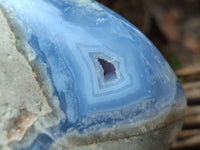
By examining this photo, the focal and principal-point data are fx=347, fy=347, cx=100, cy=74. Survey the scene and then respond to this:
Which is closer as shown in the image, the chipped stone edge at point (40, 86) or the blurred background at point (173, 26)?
the chipped stone edge at point (40, 86)

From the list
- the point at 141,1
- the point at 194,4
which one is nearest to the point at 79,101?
the point at 141,1

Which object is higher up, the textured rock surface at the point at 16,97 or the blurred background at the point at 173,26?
the textured rock surface at the point at 16,97

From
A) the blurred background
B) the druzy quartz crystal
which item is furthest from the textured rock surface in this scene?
the blurred background

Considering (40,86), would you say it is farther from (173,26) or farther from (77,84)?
(173,26)

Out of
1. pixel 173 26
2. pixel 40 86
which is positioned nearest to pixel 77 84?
pixel 40 86

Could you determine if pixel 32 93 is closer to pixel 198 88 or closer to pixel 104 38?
pixel 104 38

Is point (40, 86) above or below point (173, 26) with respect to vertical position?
above

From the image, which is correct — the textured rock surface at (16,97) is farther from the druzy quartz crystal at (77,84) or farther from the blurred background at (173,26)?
the blurred background at (173,26)

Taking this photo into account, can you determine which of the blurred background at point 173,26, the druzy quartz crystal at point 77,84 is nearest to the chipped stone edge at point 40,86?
the druzy quartz crystal at point 77,84

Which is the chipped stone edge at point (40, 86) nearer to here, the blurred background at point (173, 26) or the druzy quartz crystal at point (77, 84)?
the druzy quartz crystal at point (77, 84)
